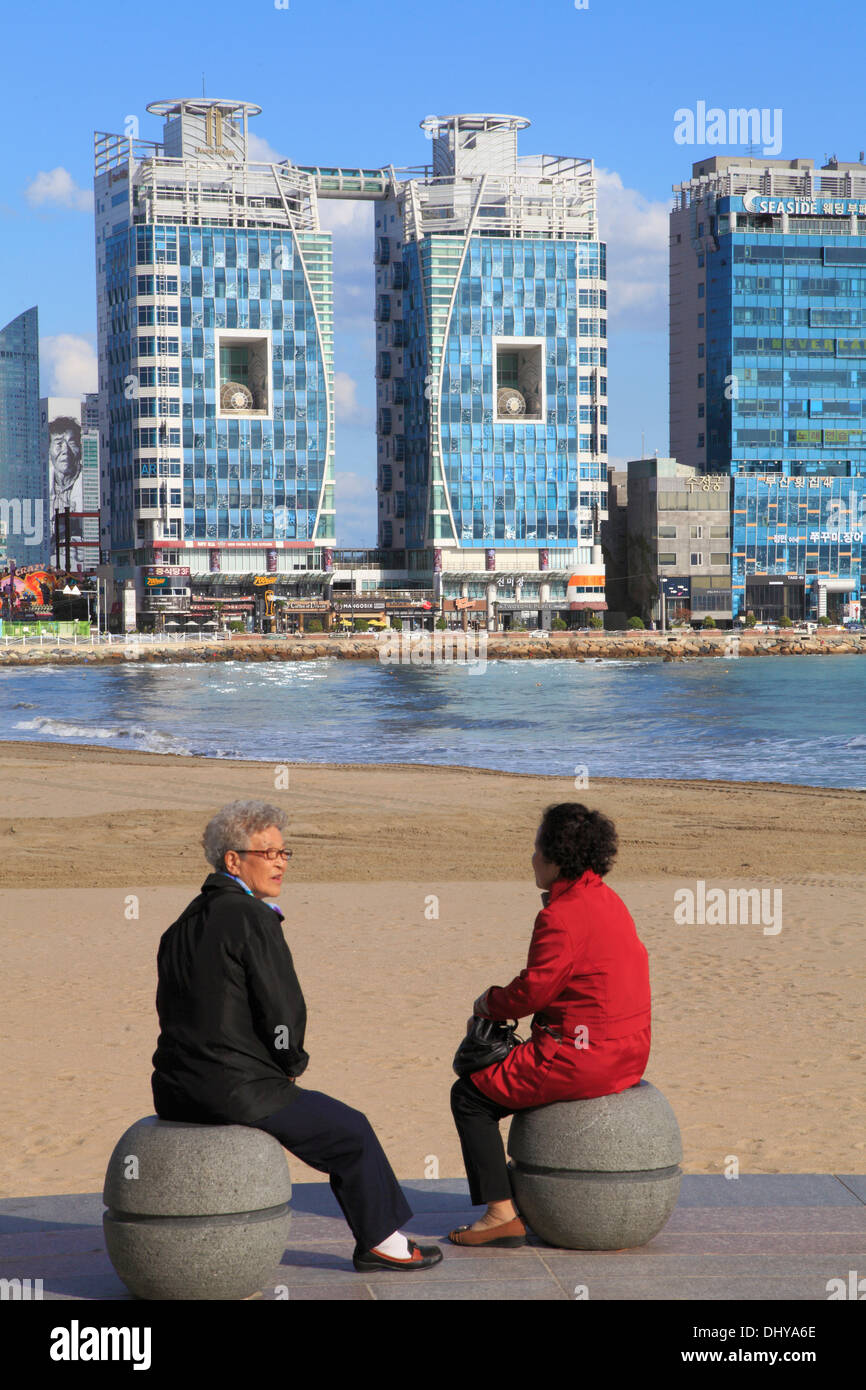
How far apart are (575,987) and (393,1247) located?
1268mm

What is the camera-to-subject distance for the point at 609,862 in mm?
6156

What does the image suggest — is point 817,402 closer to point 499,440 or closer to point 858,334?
point 858,334

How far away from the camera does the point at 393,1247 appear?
5.95 metres

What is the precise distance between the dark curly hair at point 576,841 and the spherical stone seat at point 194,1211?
1617 millimetres

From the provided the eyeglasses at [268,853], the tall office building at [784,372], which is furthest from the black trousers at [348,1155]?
the tall office building at [784,372]

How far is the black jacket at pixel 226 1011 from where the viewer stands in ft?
18.2

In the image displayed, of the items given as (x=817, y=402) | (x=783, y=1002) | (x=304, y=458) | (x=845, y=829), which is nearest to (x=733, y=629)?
(x=817, y=402)

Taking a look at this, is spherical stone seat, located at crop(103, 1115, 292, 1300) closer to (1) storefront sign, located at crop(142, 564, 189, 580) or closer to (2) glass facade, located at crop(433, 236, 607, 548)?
(1) storefront sign, located at crop(142, 564, 189, 580)

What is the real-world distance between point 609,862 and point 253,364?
15677 cm

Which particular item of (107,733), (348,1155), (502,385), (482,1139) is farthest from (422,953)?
(502,385)

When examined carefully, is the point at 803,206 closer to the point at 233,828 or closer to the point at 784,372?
the point at 784,372

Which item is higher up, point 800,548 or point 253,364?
point 253,364

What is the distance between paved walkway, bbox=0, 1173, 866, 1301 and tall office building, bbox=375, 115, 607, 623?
151 meters

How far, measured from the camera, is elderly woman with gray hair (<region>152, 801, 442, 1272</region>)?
18.2ft
